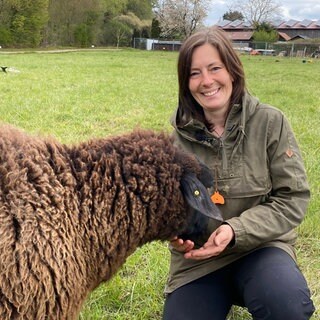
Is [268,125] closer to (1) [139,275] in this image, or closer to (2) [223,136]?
(2) [223,136]

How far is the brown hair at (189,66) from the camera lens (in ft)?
10.3

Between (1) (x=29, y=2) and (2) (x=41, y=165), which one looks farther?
(1) (x=29, y=2)

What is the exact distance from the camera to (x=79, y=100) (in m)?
12.2

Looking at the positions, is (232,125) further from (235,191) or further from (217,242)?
(217,242)

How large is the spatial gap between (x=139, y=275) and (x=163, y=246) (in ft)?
1.96

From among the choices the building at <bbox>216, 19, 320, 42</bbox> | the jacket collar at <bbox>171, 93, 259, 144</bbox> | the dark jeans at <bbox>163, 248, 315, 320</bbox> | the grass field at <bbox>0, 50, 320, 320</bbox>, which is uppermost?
the jacket collar at <bbox>171, 93, 259, 144</bbox>

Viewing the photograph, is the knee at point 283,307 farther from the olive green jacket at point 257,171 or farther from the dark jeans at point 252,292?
the olive green jacket at point 257,171

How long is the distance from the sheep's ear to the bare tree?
2792 inches

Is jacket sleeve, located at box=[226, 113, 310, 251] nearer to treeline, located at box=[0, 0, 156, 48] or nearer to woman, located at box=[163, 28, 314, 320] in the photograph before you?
woman, located at box=[163, 28, 314, 320]

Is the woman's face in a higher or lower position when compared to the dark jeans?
higher

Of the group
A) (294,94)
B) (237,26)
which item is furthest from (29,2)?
(237,26)

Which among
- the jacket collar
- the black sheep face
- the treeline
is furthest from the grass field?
the treeline

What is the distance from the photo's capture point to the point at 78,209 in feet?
8.28

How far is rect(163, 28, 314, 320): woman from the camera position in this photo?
2.96 m
